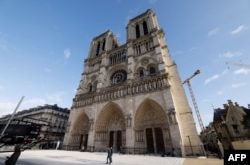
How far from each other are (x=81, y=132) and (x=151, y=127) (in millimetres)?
12274

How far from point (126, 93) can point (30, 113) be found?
34530 millimetres

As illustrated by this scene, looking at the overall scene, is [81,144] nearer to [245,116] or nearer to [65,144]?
[65,144]

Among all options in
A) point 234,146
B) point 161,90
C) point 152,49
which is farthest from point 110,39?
point 234,146

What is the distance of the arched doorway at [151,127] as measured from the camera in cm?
1705

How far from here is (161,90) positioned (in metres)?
17.9

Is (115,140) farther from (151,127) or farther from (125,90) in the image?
(125,90)

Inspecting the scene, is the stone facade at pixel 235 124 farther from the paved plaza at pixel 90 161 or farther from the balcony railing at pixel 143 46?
the balcony railing at pixel 143 46

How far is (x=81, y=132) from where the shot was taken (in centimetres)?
2348

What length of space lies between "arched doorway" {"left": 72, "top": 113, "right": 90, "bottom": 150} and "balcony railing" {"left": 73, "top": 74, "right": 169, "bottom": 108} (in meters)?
2.47

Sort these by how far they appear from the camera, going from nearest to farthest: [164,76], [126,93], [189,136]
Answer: [189,136] → [164,76] → [126,93]

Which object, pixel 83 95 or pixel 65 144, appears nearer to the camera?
pixel 65 144

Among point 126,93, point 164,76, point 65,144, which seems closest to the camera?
point 164,76

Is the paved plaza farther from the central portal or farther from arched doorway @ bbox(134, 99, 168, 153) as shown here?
the central portal

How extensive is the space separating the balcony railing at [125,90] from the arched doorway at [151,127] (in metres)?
2.02
